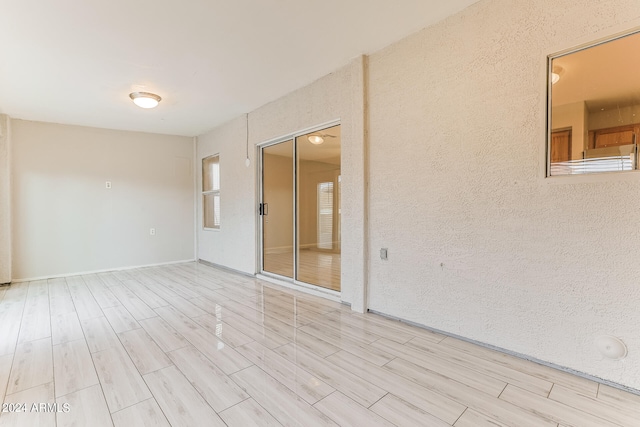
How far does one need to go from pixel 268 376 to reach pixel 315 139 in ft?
9.59

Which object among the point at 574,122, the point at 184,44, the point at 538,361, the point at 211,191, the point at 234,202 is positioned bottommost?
the point at 538,361

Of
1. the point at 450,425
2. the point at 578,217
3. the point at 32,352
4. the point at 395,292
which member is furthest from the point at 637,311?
the point at 32,352

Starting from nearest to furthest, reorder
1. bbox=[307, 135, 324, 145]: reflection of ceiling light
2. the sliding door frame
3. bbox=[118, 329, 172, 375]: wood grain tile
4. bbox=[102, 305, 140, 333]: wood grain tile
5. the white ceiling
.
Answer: bbox=[118, 329, 172, 375]: wood grain tile
the white ceiling
bbox=[102, 305, 140, 333]: wood grain tile
the sliding door frame
bbox=[307, 135, 324, 145]: reflection of ceiling light

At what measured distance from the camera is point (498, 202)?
206 centimetres

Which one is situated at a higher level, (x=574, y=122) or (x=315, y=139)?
(x=315, y=139)

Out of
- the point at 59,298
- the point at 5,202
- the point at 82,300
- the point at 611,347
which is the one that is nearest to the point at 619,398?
the point at 611,347

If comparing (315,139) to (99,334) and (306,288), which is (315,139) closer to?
(306,288)

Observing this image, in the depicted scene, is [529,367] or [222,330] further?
[222,330]

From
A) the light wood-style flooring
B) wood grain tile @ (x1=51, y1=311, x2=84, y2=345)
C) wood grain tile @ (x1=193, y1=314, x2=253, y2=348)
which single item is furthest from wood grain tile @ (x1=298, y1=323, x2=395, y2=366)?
wood grain tile @ (x1=51, y1=311, x2=84, y2=345)

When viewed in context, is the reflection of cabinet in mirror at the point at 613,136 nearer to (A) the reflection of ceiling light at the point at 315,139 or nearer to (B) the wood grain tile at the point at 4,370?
(A) the reflection of ceiling light at the point at 315,139

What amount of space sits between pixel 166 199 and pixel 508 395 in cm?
610

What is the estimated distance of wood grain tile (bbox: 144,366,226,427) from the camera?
1.43 meters

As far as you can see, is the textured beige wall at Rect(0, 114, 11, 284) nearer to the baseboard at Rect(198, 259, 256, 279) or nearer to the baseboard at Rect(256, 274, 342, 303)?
the baseboard at Rect(198, 259, 256, 279)

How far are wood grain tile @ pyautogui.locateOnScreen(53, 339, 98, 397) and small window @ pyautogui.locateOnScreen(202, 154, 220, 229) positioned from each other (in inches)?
133
